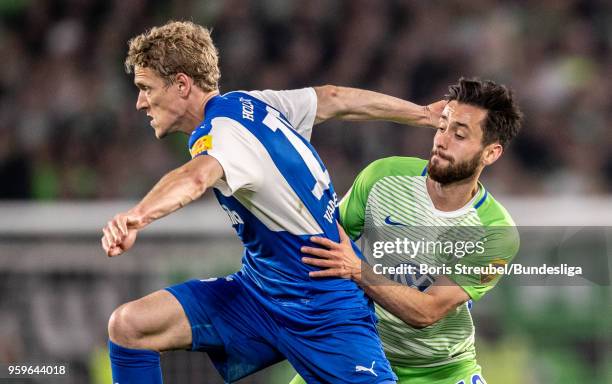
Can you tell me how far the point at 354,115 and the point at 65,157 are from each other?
5193 mm

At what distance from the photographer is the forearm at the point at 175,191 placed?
9.29 feet

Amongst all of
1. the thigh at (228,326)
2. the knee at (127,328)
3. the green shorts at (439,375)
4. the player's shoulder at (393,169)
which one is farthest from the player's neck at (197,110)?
the green shorts at (439,375)

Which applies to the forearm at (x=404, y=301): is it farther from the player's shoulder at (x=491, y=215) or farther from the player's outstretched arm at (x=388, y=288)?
the player's shoulder at (x=491, y=215)

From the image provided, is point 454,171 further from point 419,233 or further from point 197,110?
point 197,110

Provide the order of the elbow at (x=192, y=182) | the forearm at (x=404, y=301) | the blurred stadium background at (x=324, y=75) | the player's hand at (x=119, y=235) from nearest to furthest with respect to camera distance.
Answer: the player's hand at (x=119, y=235)
the elbow at (x=192, y=182)
the forearm at (x=404, y=301)
the blurred stadium background at (x=324, y=75)

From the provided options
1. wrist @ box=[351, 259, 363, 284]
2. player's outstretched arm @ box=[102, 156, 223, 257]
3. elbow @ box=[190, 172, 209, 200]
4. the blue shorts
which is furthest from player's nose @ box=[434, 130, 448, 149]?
elbow @ box=[190, 172, 209, 200]

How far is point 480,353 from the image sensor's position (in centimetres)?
573

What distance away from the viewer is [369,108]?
13.7ft

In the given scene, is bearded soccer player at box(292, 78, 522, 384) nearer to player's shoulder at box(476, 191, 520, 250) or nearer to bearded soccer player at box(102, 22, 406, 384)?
player's shoulder at box(476, 191, 520, 250)

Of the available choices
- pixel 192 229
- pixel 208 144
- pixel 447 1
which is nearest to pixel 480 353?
pixel 192 229

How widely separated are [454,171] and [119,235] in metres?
1.79

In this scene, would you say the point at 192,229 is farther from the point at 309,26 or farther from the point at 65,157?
the point at 309,26

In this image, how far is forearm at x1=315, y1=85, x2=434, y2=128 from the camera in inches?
162

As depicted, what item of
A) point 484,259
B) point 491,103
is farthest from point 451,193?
point 491,103
